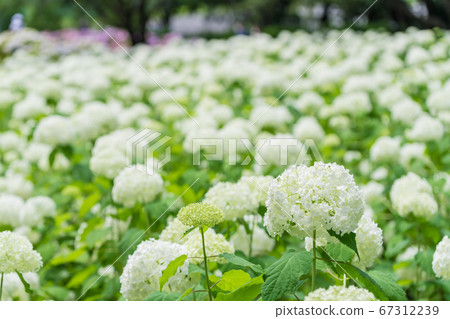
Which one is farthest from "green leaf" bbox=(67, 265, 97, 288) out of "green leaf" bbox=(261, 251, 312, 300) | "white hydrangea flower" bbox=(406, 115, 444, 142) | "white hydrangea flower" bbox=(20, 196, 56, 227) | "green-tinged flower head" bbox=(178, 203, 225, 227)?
"white hydrangea flower" bbox=(406, 115, 444, 142)

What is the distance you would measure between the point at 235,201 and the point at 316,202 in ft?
1.73

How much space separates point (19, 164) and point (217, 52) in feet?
12.4

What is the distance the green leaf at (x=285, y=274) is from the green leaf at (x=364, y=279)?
0.32 feet

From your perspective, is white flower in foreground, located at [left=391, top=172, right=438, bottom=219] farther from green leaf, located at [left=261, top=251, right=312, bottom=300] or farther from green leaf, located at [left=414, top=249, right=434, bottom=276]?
green leaf, located at [left=261, top=251, right=312, bottom=300]

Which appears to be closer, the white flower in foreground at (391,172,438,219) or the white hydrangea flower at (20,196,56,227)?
the white flower in foreground at (391,172,438,219)

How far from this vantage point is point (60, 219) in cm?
265

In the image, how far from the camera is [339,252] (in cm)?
117

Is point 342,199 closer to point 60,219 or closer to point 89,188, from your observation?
point 89,188

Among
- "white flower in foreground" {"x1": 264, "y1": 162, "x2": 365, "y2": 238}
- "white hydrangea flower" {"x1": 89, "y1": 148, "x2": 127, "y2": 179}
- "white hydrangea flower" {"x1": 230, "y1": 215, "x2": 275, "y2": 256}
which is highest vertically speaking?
"white flower in foreground" {"x1": 264, "y1": 162, "x2": 365, "y2": 238}

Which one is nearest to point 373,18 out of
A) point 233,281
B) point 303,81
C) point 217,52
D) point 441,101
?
point 217,52

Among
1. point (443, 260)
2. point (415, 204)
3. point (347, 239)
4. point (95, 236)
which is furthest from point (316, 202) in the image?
point (95, 236)

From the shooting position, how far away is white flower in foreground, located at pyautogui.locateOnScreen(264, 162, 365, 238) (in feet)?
3.44

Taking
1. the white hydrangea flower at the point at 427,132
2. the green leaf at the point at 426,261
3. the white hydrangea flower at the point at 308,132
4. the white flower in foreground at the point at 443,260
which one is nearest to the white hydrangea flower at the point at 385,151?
the white hydrangea flower at the point at 427,132

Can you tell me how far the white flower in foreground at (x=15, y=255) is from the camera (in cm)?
130
